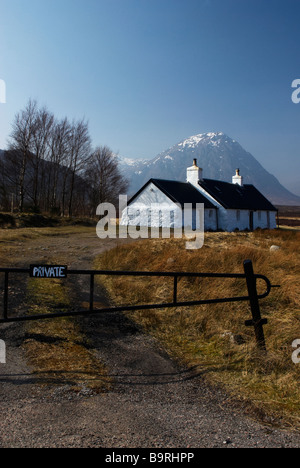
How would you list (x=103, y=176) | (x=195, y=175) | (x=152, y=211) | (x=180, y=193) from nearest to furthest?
1. (x=152, y=211)
2. (x=180, y=193)
3. (x=195, y=175)
4. (x=103, y=176)

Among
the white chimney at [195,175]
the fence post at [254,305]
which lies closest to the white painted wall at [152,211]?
the white chimney at [195,175]

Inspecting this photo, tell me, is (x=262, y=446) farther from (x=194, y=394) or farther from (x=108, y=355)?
(x=108, y=355)

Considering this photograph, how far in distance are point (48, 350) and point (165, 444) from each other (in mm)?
2555

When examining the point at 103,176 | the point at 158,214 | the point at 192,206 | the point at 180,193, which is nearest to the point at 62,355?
the point at 158,214

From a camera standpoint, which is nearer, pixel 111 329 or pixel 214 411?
pixel 214 411

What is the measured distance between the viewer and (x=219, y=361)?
17.0ft

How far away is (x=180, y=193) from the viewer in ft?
112

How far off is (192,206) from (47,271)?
2923cm

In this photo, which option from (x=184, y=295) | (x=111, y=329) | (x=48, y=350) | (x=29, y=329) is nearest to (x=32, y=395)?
(x=48, y=350)

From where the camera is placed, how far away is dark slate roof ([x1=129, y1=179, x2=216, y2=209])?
32697 millimetres

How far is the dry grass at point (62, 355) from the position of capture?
423 centimetres

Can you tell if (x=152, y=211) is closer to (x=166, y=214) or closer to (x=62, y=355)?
(x=166, y=214)

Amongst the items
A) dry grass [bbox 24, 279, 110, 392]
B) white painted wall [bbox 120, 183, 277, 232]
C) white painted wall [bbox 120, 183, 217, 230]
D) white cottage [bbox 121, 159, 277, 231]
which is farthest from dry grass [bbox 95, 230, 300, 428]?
white cottage [bbox 121, 159, 277, 231]

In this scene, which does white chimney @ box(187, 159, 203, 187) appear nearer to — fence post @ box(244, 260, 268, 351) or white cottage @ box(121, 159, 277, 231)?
white cottage @ box(121, 159, 277, 231)
